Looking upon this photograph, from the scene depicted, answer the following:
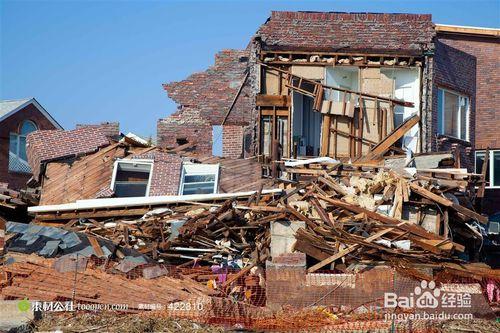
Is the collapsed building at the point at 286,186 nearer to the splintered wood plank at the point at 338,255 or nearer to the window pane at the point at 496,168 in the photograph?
the splintered wood plank at the point at 338,255

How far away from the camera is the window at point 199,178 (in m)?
21.0

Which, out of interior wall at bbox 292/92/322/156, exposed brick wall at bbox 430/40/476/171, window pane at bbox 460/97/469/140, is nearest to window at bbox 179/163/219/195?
interior wall at bbox 292/92/322/156

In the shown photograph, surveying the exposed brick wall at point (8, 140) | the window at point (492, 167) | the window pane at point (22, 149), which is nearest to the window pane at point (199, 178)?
the window at point (492, 167)

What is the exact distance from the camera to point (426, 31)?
75.0 ft

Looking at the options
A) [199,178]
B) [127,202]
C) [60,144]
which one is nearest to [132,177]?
[199,178]

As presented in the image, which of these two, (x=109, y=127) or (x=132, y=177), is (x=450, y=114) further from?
(x=109, y=127)

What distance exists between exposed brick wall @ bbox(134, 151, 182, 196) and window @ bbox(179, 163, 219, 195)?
24 cm

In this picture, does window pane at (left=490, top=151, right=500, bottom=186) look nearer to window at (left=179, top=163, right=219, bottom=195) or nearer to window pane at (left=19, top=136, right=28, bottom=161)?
window at (left=179, top=163, right=219, bottom=195)

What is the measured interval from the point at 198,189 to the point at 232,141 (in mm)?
3776

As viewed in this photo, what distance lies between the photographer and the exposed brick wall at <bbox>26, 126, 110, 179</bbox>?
21141 millimetres

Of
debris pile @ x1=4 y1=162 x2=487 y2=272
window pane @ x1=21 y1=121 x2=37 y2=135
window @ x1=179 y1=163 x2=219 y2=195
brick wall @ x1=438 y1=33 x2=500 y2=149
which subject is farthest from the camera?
window pane @ x1=21 y1=121 x2=37 y2=135

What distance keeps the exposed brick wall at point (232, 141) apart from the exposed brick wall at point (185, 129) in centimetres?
75

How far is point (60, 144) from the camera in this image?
21422mm

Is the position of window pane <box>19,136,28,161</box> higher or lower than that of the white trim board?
higher
